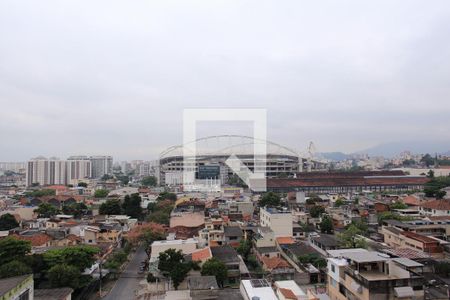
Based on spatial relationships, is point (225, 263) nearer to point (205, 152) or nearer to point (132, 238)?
point (132, 238)

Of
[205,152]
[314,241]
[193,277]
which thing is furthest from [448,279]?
[205,152]

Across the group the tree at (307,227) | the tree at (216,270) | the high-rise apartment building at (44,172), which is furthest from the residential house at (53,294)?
the high-rise apartment building at (44,172)

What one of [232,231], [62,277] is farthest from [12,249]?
[232,231]

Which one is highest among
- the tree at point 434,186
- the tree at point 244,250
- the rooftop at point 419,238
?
the tree at point 434,186

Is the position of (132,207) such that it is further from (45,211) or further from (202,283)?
(202,283)

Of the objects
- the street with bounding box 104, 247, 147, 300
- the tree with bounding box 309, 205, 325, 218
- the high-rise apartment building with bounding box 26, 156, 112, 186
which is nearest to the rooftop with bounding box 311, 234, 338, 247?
the tree with bounding box 309, 205, 325, 218

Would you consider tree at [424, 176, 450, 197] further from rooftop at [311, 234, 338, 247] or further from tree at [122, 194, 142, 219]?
tree at [122, 194, 142, 219]

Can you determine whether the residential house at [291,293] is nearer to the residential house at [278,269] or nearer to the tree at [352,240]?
the residential house at [278,269]

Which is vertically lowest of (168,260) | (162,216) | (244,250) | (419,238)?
(244,250)
